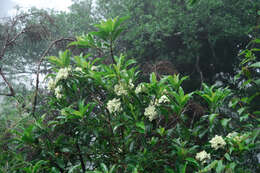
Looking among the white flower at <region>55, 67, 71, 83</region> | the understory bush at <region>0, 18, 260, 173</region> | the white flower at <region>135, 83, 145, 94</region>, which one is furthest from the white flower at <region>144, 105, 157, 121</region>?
the white flower at <region>55, 67, 71, 83</region>

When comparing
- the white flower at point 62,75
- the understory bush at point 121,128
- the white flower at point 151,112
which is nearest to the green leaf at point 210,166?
the understory bush at point 121,128

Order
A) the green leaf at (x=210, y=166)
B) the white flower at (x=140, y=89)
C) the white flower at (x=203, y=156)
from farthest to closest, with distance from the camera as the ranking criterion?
the white flower at (x=140, y=89) < the white flower at (x=203, y=156) < the green leaf at (x=210, y=166)

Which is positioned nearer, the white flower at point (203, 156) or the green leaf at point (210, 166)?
the green leaf at point (210, 166)

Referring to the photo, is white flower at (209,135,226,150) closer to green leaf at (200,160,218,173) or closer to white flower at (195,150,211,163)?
white flower at (195,150,211,163)

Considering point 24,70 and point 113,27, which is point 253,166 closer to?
point 113,27

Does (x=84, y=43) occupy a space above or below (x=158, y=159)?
above

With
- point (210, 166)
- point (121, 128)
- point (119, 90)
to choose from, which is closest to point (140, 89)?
point (119, 90)

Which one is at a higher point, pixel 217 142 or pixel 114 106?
pixel 114 106

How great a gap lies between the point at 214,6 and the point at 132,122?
5.41 m

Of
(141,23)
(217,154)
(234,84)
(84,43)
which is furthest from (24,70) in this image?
(217,154)

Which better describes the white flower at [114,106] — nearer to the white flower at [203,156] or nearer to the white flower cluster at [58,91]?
the white flower cluster at [58,91]

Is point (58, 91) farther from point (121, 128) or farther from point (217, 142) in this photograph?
point (217, 142)

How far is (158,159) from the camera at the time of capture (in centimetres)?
194

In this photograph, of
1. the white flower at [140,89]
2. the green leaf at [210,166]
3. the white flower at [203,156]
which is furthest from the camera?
the white flower at [140,89]
